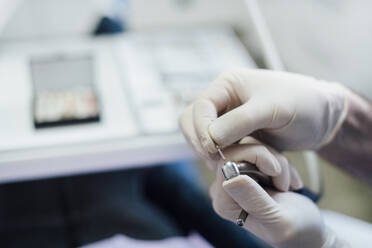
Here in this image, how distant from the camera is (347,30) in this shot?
93 cm

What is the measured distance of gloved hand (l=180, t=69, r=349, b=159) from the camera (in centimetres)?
60

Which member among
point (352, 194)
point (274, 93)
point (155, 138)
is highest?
point (274, 93)

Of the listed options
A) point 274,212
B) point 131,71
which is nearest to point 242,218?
point 274,212

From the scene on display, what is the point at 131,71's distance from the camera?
3.34ft

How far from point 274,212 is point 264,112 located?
140mm

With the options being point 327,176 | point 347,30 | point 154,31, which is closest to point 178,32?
point 154,31

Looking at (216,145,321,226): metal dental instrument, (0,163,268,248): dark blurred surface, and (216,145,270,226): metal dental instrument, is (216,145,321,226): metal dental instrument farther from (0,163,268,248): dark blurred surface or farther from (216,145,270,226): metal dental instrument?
(0,163,268,248): dark blurred surface

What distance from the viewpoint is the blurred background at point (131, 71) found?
0.81 metres

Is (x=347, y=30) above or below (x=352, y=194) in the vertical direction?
above

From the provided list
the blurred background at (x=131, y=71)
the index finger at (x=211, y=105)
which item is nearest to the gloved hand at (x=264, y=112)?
the index finger at (x=211, y=105)

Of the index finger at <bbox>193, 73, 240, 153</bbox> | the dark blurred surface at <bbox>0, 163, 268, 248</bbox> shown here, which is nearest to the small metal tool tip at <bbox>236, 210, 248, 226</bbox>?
the index finger at <bbox>193, 73, 240, 153</bbox>

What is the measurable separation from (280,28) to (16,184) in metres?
0.83

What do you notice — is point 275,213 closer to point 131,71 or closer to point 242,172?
point 242,172

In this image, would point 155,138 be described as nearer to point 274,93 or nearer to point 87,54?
point 274,93
